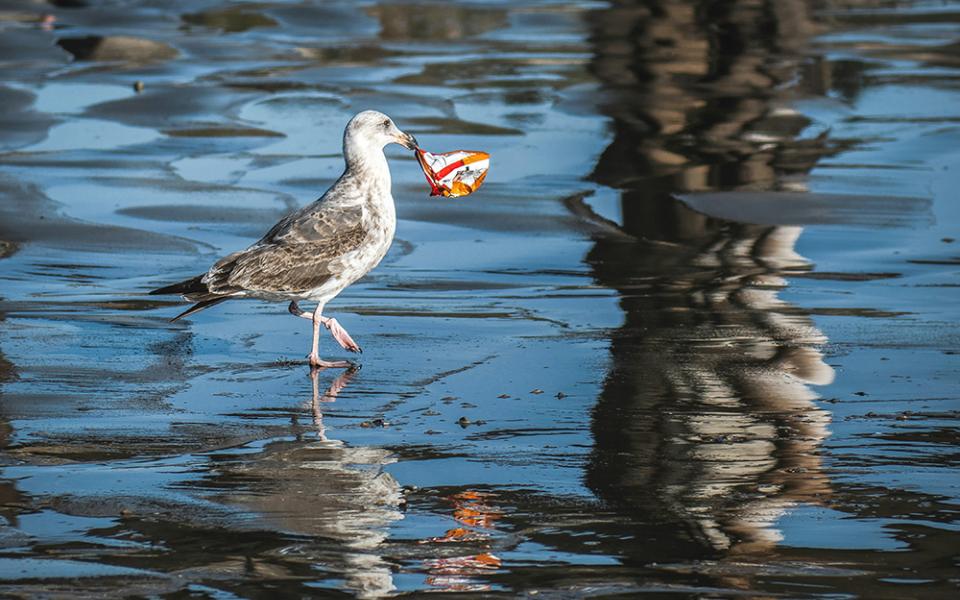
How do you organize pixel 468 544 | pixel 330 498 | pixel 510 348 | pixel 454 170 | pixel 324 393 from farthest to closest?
pixel 454 170
pixel 510 348
pixel 324 393
pixel 330 498
pixel 468 544

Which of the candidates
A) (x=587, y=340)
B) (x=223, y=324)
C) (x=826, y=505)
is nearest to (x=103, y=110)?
(x=223, y=324)

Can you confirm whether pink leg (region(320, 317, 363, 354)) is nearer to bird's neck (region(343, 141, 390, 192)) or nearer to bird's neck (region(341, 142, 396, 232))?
bird's neck (region(341, 142, 396, 232))

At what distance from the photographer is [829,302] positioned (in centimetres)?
971

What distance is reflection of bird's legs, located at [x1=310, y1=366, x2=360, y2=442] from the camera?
738 cm

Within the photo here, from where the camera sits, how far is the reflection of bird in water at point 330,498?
561 cm

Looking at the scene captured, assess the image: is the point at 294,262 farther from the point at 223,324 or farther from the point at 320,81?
the point at 320,81

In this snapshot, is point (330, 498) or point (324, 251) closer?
point (330, 498)

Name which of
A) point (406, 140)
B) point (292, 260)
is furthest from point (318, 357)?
point (406, 140)

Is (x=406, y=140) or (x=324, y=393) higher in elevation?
(x=406, y=140)

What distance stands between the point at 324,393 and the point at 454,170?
Result: 1.77 meters

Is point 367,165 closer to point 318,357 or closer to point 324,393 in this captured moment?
point 318,357

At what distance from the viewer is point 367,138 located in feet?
29.6

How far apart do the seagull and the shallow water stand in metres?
0.35

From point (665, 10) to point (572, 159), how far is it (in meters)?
9.75
